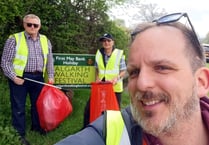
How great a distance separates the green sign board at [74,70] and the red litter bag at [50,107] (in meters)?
0.97

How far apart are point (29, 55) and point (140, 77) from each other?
372 cm

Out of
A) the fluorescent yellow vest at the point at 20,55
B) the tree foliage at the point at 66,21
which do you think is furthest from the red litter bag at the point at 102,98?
the tree foliage at the point at 66,21

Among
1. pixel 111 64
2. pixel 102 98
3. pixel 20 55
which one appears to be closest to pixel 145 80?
pixel 20 55

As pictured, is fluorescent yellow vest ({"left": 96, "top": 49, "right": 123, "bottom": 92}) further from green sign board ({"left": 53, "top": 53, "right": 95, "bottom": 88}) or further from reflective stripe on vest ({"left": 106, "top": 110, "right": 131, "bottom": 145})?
reflective stripe on vest ({"left": 106, "top": 110, "right": 131, "bottom": 145})

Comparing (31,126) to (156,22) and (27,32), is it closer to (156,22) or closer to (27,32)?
(27,32)

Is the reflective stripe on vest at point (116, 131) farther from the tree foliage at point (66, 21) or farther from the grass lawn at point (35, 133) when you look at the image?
the tree foliage at point (66, 21)

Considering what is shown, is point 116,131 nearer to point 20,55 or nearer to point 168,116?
point 168,116

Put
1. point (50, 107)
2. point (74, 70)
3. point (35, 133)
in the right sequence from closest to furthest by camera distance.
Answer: point (50, 107) → point (35, 133) → point (74, 70)

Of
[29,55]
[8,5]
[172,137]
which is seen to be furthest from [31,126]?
[172,137]

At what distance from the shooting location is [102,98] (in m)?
5.46

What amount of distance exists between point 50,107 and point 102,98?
725 mm

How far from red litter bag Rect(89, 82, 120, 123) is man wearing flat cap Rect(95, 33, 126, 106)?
34cm

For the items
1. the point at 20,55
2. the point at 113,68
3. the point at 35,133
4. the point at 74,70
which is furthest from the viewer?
the point at 74,70

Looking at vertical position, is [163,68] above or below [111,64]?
above
